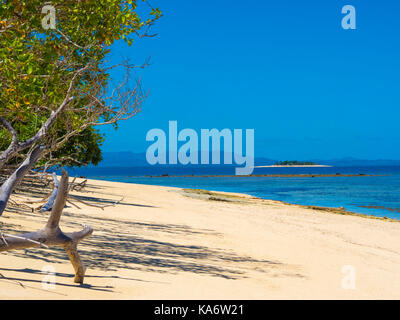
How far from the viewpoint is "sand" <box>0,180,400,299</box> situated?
796 cm

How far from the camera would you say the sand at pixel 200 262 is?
26.1 feet

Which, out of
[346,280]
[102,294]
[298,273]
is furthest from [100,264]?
[346,280]

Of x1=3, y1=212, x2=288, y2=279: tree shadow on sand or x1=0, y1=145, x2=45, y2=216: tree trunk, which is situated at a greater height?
x1=0, y1=145, x2=45, y2=216: tree trunk

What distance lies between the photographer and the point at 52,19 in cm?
873

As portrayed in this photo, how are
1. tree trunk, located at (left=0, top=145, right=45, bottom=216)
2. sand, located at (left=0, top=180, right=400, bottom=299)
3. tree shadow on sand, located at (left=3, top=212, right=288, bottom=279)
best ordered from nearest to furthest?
tree trunk, located at (left=0, top=145, right=45, bottom=216)
sand, located at (left=0, top=180, right=400, bottom=299)
tree shadow on sand, located at (left=3, top=212, right=288, bottom=279)

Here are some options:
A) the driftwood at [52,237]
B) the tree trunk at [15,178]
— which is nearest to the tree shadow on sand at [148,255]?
the driftwood at [52,237]

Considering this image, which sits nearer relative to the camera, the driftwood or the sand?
the driftwood

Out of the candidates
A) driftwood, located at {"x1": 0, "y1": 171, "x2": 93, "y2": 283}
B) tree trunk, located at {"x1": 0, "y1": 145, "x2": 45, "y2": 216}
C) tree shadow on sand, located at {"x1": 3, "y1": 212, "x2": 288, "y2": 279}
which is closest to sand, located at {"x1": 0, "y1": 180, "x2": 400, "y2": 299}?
tree shadow on sand, located at {"x1": 3, "y1": 212, "x2": 288, "y2": 279}

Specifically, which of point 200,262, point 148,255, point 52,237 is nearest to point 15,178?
point 52,237

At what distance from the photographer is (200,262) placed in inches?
447

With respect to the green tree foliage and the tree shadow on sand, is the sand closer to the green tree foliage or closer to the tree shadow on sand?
the tree shadow on sand

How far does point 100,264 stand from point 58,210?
320 cm
